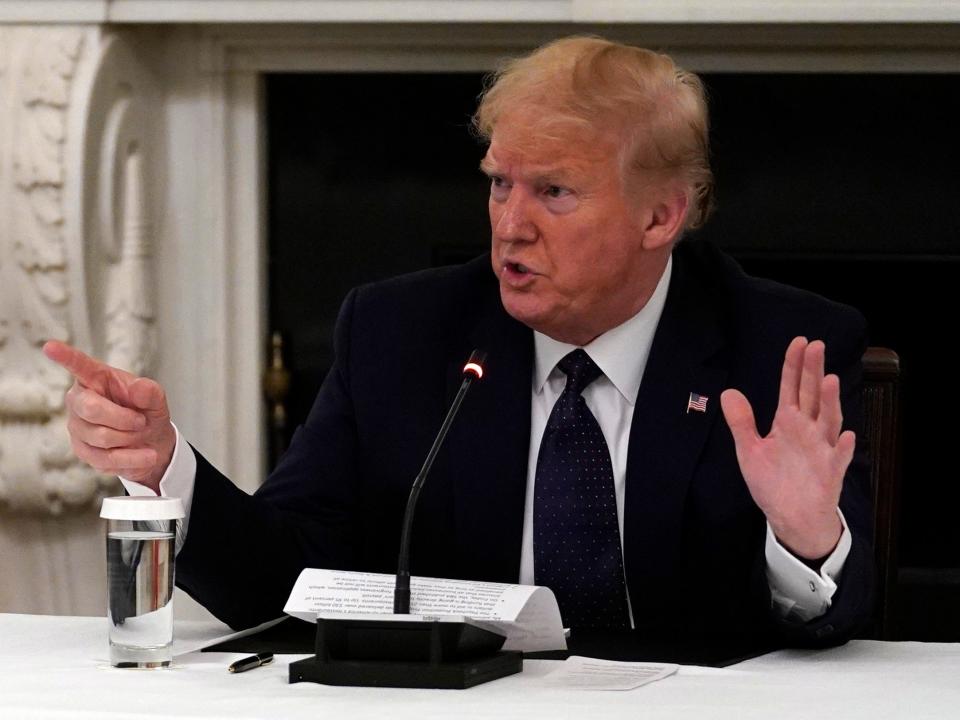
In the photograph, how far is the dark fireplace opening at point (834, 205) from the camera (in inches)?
126

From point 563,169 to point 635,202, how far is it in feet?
0.39

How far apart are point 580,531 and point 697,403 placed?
204 mm

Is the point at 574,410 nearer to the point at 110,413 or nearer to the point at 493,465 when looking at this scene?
the point at 493,465

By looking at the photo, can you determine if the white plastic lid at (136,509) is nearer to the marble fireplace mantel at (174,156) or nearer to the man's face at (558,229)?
the man's face at (558,229)

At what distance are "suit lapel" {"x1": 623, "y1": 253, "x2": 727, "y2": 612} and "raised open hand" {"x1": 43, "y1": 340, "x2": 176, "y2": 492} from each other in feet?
1.81

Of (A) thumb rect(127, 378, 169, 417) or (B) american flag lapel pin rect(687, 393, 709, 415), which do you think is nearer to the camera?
(A) thumb rect(127, 378, 169, 417)

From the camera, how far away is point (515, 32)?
3.15 metres

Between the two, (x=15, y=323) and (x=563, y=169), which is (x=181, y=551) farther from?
(x=15, y=323)

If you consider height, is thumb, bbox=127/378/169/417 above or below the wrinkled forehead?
below

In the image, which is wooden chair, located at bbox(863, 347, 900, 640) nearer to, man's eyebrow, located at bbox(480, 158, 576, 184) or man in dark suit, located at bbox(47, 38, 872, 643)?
man in dark suit, located at bbox(47, 38, 872, 643)

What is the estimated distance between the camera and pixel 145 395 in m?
1.49

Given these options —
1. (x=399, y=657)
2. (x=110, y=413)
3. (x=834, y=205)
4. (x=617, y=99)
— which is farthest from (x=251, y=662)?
(x=834, y=205)

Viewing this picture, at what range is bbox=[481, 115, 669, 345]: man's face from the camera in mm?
1760

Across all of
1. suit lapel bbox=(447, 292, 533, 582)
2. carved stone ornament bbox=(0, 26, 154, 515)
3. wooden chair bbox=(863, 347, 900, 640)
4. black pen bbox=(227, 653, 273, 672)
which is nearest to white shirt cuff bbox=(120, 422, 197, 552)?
black pen bbox=(227, 653, 273, 672)
